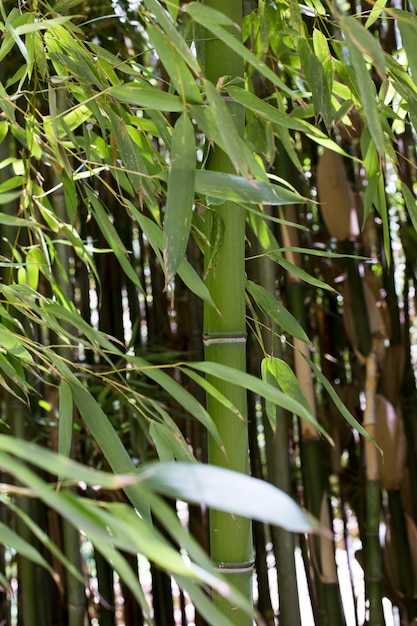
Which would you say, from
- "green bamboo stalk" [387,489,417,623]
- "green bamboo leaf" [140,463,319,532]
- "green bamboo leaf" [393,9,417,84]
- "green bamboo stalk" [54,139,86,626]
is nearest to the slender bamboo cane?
"green bamboo stalk" [387,489,417,623]

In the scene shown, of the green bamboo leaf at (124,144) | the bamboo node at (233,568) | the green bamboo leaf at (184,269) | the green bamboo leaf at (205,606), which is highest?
the green bamboo leaf at (124,144)

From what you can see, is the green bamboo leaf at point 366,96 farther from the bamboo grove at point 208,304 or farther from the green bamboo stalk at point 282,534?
the green bamboo stalk at point 282,534

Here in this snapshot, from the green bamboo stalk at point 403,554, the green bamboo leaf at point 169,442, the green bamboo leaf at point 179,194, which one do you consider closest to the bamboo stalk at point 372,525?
the green bamboo stalk at point 403,554

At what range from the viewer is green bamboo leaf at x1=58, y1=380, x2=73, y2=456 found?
1.88 ft

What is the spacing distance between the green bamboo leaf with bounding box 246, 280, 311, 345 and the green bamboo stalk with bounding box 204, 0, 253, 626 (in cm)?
5

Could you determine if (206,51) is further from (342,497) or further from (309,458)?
(342,497)

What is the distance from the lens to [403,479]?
1299 millimetres

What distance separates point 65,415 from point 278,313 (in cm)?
21

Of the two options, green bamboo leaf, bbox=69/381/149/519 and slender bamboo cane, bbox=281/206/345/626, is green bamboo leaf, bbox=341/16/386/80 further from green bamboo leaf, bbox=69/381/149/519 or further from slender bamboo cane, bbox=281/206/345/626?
slender bamboo cane, bbox=281/206/345/626

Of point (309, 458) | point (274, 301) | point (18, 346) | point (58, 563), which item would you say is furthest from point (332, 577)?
point (18, 346)

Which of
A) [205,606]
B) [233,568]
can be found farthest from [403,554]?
[205,606]

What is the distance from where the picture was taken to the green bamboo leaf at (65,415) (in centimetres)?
57

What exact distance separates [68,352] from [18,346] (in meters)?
0.48

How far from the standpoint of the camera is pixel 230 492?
31 cm
